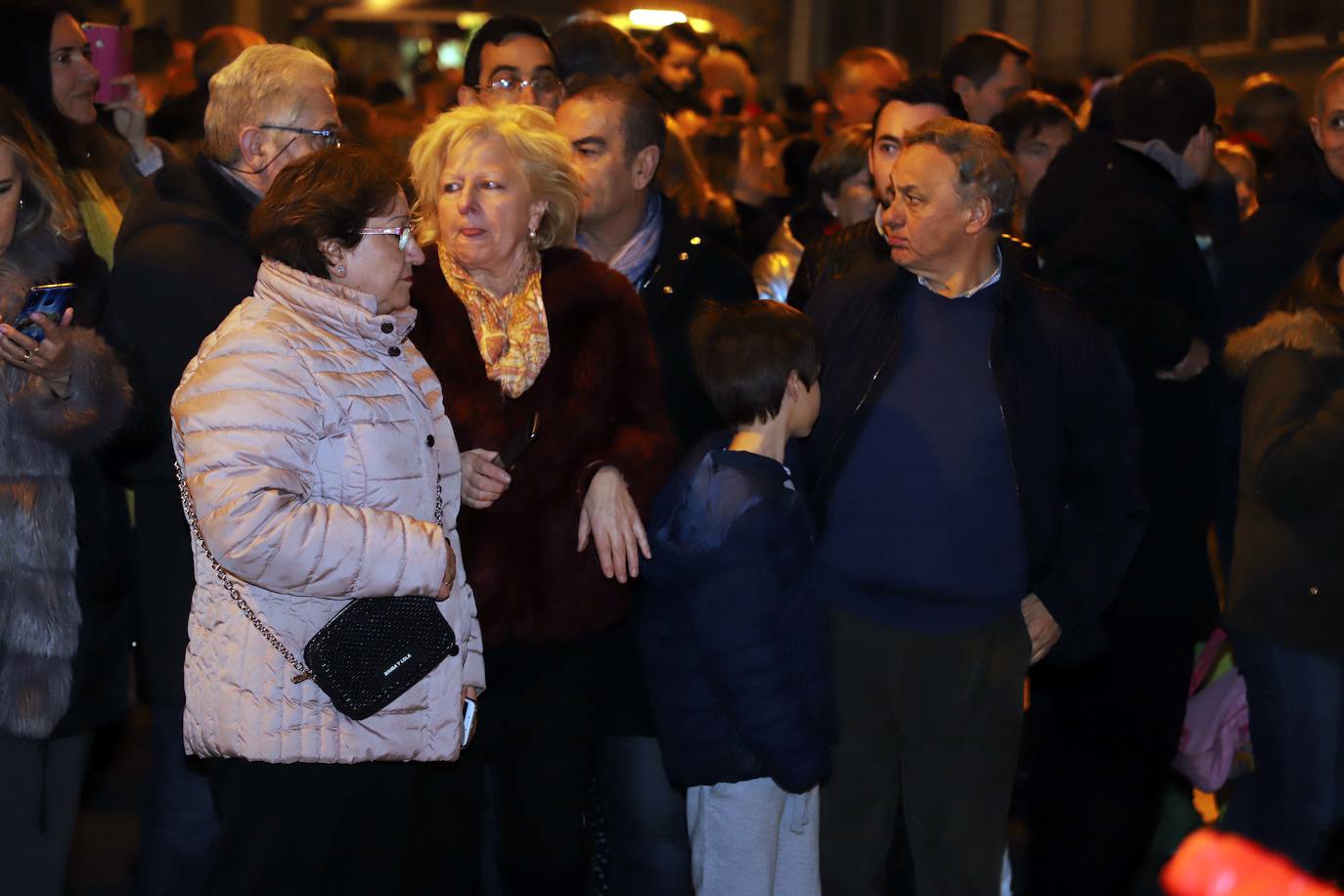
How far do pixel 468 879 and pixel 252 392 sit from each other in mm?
1421

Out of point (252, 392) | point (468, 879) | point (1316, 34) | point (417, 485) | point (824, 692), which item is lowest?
point (1316, 34)

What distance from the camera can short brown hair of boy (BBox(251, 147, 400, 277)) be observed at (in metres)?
2.99

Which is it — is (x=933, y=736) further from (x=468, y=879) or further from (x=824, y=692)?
(x=468, y=879)

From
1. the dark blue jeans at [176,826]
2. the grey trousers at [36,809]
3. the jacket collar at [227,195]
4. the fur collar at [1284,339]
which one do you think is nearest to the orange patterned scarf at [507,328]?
the jacket collar at [227,195]

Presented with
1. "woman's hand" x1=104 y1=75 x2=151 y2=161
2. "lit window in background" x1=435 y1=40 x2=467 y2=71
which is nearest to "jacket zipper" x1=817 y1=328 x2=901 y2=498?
"woman's hand" x1=104 y1=75 x2=151 y2=161

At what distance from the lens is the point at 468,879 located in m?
3.70

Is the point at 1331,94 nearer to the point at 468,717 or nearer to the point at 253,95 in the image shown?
the point at 253,95

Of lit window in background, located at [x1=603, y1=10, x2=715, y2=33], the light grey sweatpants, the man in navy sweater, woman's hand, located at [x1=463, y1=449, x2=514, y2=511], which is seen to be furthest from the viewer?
lit window in background, located at [x1=603, y1=10, x2=715, y2=33]

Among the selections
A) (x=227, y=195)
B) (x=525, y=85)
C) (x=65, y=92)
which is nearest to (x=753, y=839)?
(x=227, y=195)

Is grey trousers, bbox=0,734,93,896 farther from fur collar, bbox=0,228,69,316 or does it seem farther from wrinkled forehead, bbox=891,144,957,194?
wrinkled forehead, bbox=891,144,957,194

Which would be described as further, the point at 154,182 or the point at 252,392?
the point at 154,182

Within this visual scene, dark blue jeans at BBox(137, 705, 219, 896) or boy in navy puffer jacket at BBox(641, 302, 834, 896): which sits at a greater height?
boy in navy puffer jacket at BBox(641, 302, 834, 896)

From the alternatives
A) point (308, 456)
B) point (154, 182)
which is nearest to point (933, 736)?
point (308, 456)

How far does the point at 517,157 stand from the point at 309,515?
1.19m
